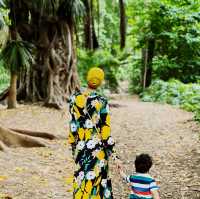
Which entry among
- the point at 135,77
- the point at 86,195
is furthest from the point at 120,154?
the point at 135,77

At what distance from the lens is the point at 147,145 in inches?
419

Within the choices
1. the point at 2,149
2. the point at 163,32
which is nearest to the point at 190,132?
the point at 2,149

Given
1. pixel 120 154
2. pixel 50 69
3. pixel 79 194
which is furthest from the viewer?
pixel 50 69

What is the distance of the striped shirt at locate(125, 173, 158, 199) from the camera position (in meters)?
4.59

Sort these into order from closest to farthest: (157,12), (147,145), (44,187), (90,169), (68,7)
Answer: (90,169), (44,187), (147,145), (68,7), (157,12)

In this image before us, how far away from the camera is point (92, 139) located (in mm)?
5090

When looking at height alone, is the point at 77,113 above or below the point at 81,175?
above

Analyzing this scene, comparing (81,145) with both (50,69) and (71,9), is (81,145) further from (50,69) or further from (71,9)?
(50,69)

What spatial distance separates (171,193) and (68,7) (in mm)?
9764

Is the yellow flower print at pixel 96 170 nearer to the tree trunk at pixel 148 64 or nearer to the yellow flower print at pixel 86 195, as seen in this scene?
the yellow flower print at pixel 86 195

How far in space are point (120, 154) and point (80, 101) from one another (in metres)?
4.89

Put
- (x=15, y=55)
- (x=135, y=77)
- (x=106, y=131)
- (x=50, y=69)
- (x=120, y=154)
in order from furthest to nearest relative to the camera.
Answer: (x=135, y=77) → (x=50, y=69) → (x=15, y=55) → (x=120, y=154) → (x=106, y=131)

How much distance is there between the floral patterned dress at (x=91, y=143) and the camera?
5.07 meters

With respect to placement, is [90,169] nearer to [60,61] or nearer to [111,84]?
[60,61]
